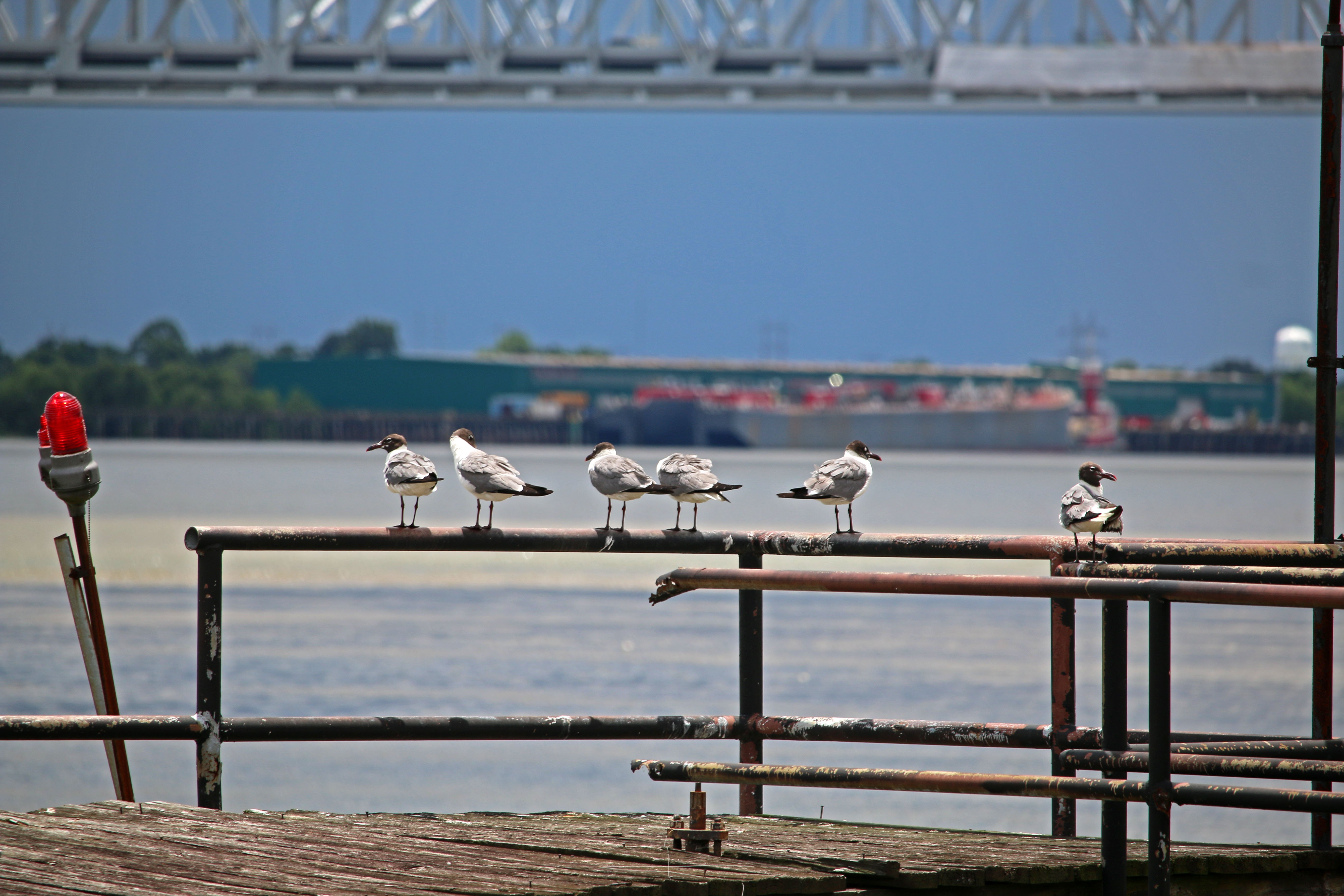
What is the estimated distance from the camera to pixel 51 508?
53.8 meters

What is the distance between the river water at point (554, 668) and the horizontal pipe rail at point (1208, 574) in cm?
604

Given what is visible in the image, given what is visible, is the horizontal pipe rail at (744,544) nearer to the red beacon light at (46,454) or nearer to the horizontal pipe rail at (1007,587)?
the horizontal pipe rail at (1007,587)

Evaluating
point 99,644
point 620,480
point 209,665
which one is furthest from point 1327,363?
point 99,644

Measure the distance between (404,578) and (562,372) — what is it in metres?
86.7

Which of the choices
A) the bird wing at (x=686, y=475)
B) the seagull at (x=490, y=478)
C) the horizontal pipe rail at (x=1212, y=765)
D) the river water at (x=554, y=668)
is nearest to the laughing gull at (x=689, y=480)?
the bird wing at (x=686, y=475)

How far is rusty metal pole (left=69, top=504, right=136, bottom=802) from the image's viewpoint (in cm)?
459

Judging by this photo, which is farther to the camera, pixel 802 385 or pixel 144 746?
pixel 802 385

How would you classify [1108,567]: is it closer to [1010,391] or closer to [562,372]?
[562,372]

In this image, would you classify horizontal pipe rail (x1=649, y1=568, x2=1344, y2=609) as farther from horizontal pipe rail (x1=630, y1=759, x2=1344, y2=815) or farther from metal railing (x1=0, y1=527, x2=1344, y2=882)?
horizontal pipe rail (x1=630, y1=759, x2=1344, y2=815)

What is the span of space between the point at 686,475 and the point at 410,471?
2.94ft

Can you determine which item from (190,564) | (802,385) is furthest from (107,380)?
(190,564)

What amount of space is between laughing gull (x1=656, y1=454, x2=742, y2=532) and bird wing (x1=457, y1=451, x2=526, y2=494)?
46 cm

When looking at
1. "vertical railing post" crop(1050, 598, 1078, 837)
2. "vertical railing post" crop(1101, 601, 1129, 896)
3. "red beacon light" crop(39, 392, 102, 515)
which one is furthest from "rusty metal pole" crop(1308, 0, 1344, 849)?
"red beacon light" crop(39, 392, 102, 515)

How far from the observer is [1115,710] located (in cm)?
328
